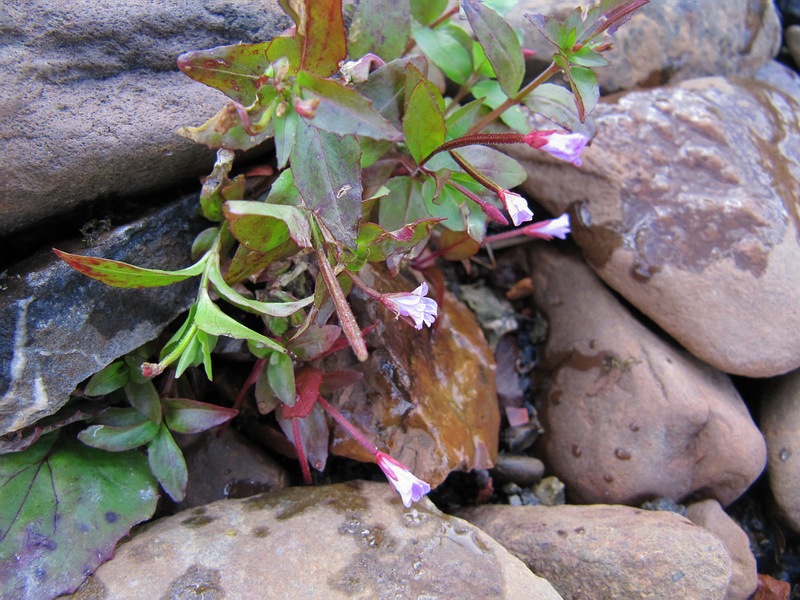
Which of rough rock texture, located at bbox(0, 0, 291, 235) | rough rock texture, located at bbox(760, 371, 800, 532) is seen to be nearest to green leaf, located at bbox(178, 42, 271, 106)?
rough rock texture, located at bbox(0, 0, 291, 235)

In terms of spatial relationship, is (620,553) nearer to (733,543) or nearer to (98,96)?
(733,543)

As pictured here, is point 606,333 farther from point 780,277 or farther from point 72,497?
point 72,497

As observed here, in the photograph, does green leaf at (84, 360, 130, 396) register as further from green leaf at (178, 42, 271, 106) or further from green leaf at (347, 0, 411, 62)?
green leaf at (347, 0, 411, 62)

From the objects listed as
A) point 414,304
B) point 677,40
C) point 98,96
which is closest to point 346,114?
point 414,304

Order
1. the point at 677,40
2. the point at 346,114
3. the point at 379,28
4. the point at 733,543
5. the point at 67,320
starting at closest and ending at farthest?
the point at 346,114
the point at 67,320
the point at 379,28
the point at 733,543
the point at 677,40

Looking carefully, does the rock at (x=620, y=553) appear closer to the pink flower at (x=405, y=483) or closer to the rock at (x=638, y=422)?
the rock at (x=638, y=422)

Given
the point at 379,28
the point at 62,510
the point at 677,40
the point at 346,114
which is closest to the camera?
the point at 346,114
